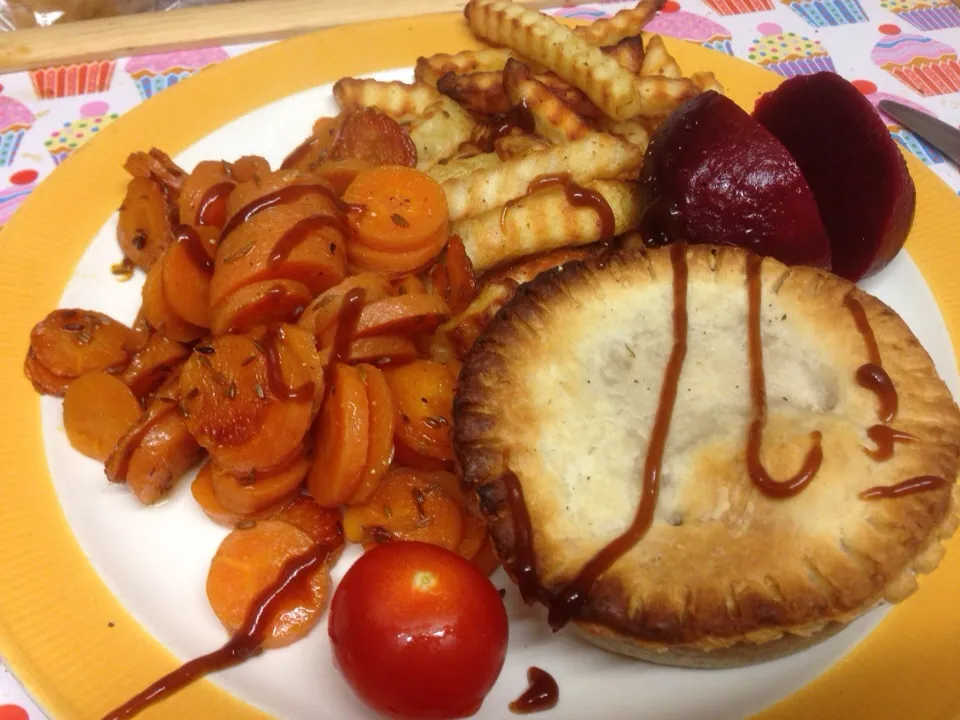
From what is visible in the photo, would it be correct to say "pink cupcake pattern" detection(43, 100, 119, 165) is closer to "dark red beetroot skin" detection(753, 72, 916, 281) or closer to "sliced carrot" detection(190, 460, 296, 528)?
"sliced carrot" detection(190, 460, 296, 528)

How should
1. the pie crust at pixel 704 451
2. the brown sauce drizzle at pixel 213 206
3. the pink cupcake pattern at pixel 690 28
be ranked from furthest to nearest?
1. the pink cupcake pattern at pixel 690 28
2. the brown sauce drizzle at pixel 213 206
3. the pie crust at pixel 704 451

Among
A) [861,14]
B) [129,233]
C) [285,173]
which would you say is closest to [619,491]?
[285,173]

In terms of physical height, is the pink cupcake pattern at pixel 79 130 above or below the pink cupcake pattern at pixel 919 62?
below

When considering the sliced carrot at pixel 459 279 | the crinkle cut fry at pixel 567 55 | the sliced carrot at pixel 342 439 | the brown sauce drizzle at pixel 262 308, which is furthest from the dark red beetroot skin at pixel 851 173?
the brown sauce drizzle at pixel 262 308

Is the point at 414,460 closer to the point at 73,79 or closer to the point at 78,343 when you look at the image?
the point at 78,343

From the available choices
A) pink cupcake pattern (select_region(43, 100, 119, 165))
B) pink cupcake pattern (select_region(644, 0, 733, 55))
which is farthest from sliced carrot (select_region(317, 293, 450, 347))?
pink cupcake pattern (select_region(644, 0, 733, 55))

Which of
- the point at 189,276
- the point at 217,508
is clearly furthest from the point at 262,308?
the point at 217,508

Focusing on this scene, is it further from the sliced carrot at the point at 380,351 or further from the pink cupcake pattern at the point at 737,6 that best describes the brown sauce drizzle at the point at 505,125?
the pink cupcake pattern at the point at 737,6
